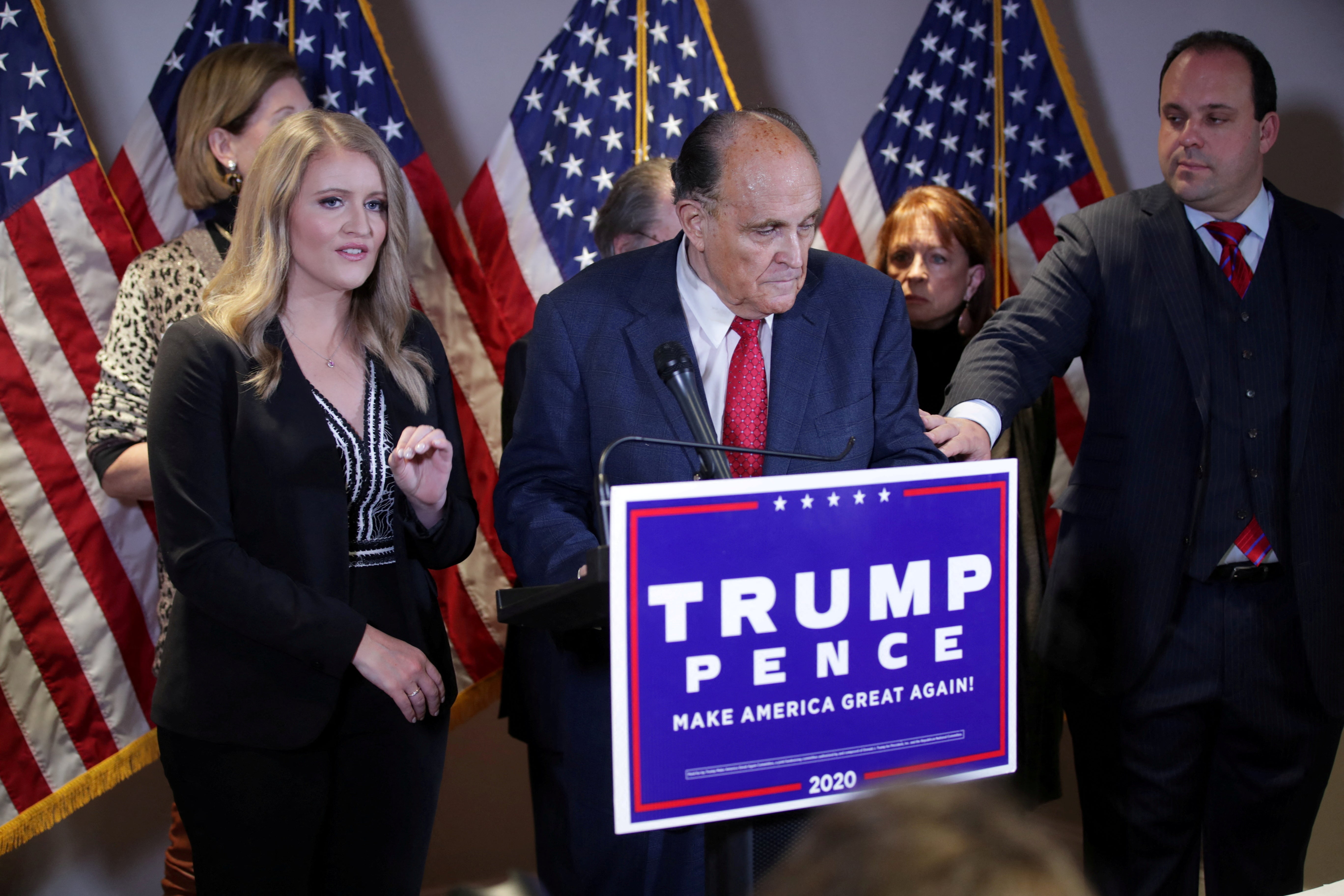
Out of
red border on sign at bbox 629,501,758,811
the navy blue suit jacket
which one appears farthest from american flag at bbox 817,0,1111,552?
red border on sign at bbox 629,501,758,811

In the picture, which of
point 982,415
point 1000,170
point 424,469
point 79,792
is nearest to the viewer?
A: point 424,469

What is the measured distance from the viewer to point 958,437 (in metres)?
1.80

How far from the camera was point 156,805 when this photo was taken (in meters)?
3.13

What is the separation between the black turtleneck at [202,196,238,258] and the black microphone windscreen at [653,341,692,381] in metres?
1.33

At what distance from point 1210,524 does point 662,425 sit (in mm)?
1139

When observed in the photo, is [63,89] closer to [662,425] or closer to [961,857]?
[662,425]

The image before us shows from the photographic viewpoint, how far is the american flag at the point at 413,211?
2660mm

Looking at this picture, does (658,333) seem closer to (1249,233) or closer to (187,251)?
(187,251)

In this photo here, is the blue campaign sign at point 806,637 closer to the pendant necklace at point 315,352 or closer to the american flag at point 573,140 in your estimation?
the pendant necklace at point 315,352

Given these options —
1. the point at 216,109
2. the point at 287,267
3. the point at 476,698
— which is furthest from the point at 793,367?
the point at 476,698

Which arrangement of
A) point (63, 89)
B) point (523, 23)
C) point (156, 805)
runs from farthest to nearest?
point (523, 23)
point (156, 805)
point (63, 89)

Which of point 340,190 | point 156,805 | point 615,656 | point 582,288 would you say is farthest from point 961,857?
point 156,805

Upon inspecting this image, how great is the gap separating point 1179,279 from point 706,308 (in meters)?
1.01

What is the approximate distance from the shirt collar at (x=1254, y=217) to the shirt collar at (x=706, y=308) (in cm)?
103
